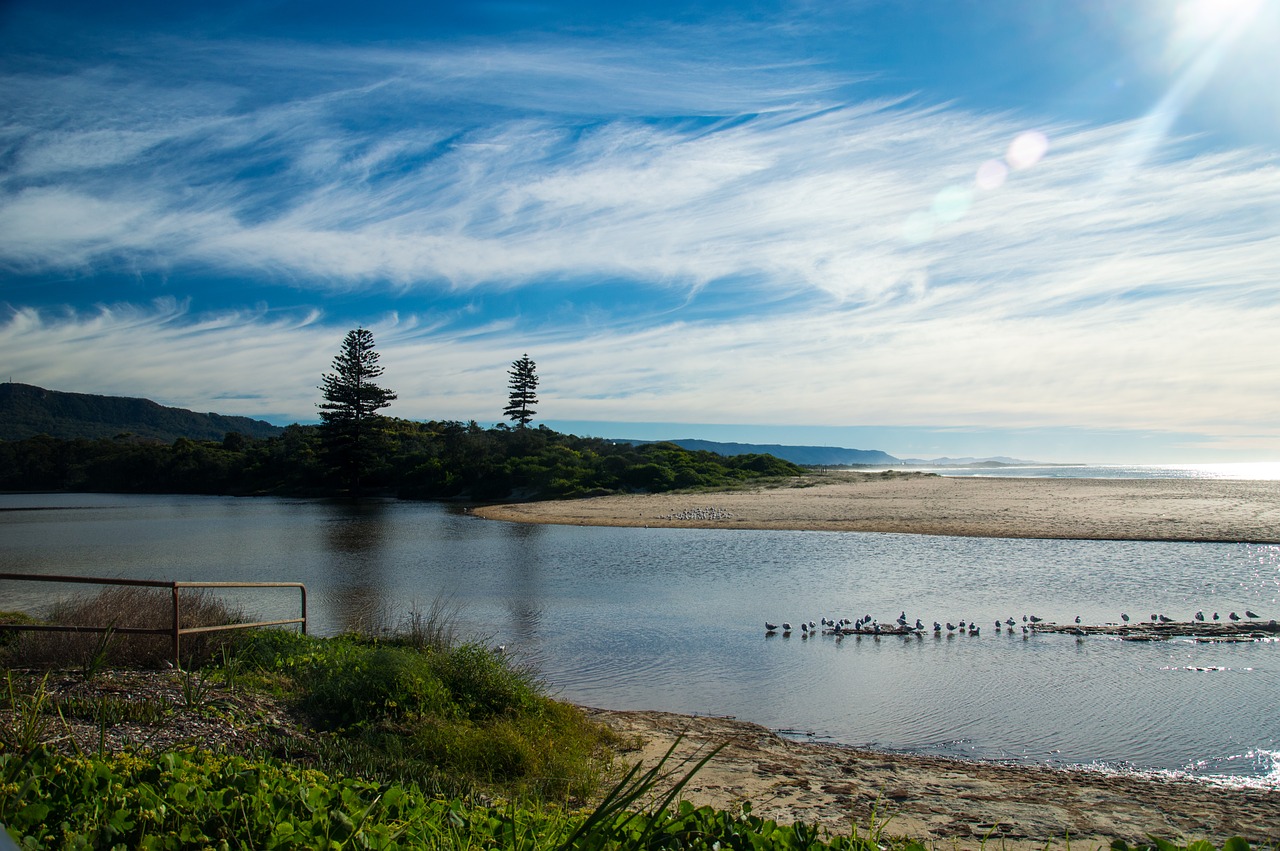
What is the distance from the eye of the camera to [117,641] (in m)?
8.27

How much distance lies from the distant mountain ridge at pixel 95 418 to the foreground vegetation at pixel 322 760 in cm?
9067

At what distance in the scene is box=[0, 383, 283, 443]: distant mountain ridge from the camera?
82.1 m

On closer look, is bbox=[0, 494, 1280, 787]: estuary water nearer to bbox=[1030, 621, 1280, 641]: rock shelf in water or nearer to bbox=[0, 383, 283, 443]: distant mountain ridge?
bbox=[1030, 621, 1280, 641]: rock shelf in water

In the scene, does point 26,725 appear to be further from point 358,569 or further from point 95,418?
point 95,418

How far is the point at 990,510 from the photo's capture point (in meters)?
35.3

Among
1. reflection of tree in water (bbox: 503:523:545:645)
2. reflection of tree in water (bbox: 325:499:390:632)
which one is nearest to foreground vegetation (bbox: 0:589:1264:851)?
reflection of tree in water (bbox: 503:523:545:645)

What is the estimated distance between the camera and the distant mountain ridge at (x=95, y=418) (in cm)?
8212

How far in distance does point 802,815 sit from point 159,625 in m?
7.85

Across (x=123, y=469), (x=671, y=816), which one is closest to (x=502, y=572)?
(x=671, y=816)

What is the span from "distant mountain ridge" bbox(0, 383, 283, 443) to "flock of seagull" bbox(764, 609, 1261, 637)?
90.6 m

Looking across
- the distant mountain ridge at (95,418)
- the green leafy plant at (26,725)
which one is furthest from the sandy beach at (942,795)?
the distant mountain ridge at (95,418)

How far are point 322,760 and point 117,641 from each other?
4466mm

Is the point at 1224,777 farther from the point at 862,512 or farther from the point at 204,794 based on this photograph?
the point at 862,512

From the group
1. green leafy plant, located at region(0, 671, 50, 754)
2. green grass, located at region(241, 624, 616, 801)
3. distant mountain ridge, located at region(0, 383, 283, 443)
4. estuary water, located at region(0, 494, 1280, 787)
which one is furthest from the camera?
distant mountain ridge, located at region(0, 383, 283, 443)
